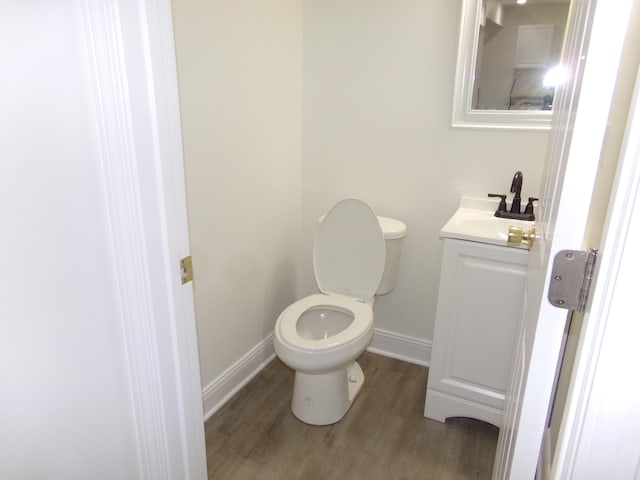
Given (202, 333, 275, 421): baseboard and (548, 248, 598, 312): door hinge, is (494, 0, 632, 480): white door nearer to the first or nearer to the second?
(548, 248, 598, 312): door hinge

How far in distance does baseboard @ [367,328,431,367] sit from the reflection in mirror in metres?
1.26

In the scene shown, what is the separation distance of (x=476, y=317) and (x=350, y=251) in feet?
2.11

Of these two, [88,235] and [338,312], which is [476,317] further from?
[88,235]

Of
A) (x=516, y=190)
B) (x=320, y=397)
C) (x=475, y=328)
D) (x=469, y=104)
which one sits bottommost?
(x=320, y=397)

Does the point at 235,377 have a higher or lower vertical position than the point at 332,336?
lower

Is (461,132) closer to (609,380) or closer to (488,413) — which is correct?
(488,413)

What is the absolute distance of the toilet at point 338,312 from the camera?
176 cm

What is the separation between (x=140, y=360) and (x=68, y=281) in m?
0.25

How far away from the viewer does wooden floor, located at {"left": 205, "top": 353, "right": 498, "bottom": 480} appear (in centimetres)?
168

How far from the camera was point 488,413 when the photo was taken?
1.82 metres

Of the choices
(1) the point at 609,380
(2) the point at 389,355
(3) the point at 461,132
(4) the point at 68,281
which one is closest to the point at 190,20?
(4) the point at 68,281

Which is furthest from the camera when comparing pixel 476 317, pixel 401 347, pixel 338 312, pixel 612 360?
pixel 401 347

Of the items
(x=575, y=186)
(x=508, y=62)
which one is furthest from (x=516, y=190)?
(x=575, y=186)

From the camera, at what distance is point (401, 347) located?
2428mm
